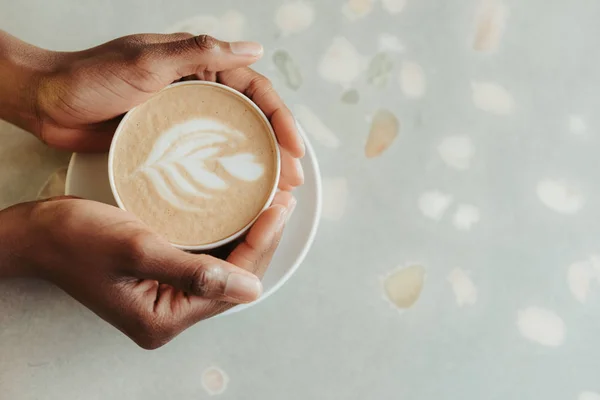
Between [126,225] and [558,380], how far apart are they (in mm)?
603

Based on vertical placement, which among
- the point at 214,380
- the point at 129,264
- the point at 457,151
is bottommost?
the point at 214,380

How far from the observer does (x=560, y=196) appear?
86cm

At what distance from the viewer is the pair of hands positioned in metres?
0.60

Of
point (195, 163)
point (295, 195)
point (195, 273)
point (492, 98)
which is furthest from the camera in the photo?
point (492, 98)

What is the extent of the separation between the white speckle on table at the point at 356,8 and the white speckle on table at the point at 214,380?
0.54m

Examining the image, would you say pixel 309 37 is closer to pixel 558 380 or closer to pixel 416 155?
pixel 416 155

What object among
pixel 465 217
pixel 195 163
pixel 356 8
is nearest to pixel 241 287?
pixel 195 163

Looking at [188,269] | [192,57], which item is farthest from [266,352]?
[192,57]

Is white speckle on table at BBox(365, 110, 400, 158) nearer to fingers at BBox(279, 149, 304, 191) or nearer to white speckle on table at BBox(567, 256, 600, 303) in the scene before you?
fingers at BBox(279, 149, 304, 191)

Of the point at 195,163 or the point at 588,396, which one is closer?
the point at 195,163

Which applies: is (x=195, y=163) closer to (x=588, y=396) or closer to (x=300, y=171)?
(x=300, y=171)

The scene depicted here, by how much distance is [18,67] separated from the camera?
746 millimetres

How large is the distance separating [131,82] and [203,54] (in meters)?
0.09

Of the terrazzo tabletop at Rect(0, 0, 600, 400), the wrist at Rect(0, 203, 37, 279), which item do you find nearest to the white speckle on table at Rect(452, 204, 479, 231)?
the terrazzo tabletop at Rect(0, 0, 600, 400)
